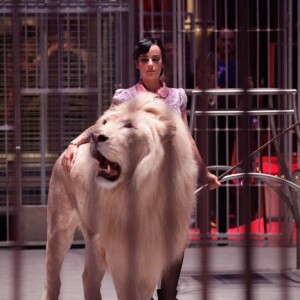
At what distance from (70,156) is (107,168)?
24.1 inches

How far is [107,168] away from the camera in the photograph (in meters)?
4.07

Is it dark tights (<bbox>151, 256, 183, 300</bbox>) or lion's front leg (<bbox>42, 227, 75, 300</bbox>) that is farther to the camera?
lion's front leg (<bbox>42, 227, 75, 300</bbox>)

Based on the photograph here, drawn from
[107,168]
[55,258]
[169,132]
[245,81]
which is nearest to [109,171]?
[107,168]

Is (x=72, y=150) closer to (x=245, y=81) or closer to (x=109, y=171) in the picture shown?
(x=109, y=171)

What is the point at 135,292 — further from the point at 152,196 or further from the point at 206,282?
the point at 206,282

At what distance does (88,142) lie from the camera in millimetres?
4582

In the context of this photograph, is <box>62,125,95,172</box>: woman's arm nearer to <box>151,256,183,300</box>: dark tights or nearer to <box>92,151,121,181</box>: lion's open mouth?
<box>92,151,121,181</box>: lion's open mouth

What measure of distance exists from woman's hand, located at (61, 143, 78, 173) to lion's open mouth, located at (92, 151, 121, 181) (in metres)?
0.47

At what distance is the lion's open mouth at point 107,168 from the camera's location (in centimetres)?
407

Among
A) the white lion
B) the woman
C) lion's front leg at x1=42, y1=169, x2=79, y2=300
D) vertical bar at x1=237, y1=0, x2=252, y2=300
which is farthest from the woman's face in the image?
vertical bar at x1=237, y1=0, x2=252, y2=300

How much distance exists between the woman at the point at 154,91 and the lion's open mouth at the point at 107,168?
448mm

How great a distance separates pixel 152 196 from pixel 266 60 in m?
3.82

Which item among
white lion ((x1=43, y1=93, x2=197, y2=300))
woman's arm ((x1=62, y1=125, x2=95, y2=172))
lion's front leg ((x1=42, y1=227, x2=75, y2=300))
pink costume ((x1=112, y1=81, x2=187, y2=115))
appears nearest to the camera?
white lion ((x1=43, y1=93, x2=197, y2=300))

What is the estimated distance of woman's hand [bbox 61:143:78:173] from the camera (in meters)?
4.62
